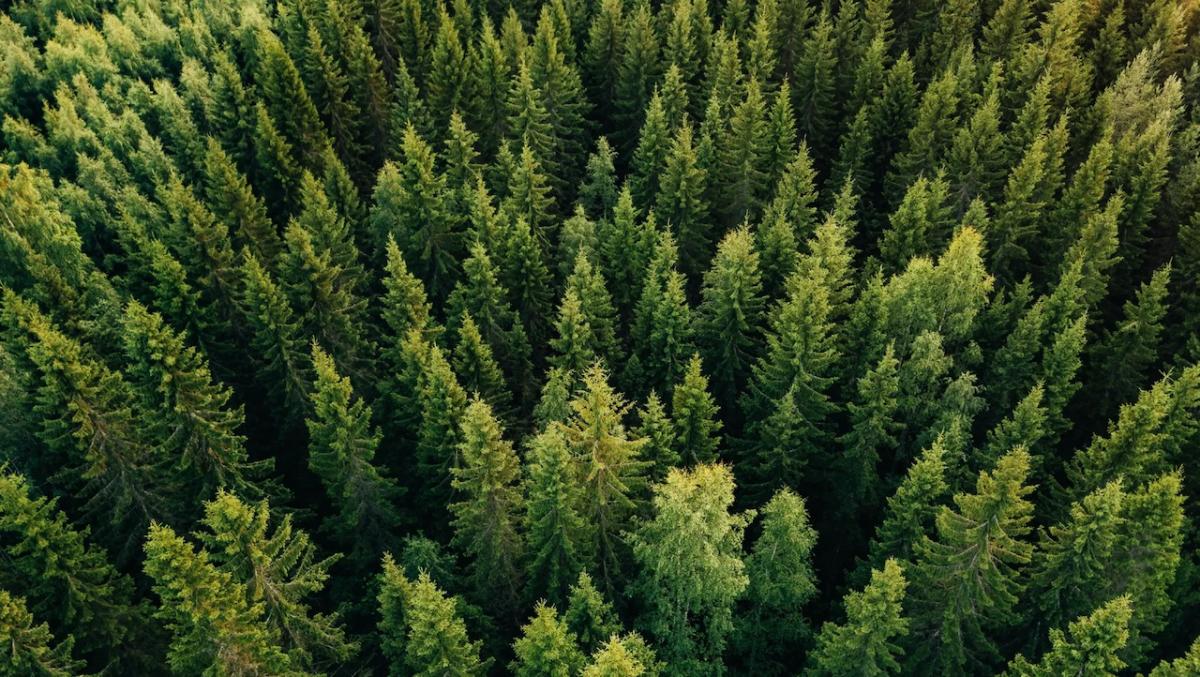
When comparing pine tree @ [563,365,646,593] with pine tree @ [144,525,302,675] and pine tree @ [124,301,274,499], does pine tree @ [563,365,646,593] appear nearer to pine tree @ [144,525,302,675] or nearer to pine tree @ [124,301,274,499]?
pine tree @ [144,525,302,675]

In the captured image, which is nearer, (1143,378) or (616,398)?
(616,398)

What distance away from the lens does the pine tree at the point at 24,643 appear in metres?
28.0

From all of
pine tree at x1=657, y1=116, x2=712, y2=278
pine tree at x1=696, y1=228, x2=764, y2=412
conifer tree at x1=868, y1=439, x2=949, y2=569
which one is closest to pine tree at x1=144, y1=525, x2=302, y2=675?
conifer tree at x1=868, y1=439, x2=949, y2=569

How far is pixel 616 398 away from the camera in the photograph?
33.2 meters

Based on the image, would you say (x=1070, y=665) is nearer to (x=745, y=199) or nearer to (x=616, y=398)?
(x=616, y=398)

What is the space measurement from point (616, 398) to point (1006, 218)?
92.1ft

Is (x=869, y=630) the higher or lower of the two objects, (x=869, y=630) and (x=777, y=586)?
the lower

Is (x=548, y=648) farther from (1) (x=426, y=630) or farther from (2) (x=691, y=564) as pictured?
(2) (x=691, y=564)

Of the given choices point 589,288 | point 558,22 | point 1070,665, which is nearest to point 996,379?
point 1070,665

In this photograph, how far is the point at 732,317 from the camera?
42656 millimetres

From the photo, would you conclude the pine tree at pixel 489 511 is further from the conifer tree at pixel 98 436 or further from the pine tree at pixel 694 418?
the conifer tree at pixel 98 436

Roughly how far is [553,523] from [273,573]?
1049 centimetres

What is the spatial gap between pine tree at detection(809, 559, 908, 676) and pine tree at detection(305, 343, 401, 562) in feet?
66.0

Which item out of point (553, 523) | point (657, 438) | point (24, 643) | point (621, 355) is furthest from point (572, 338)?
point (24, 643)
